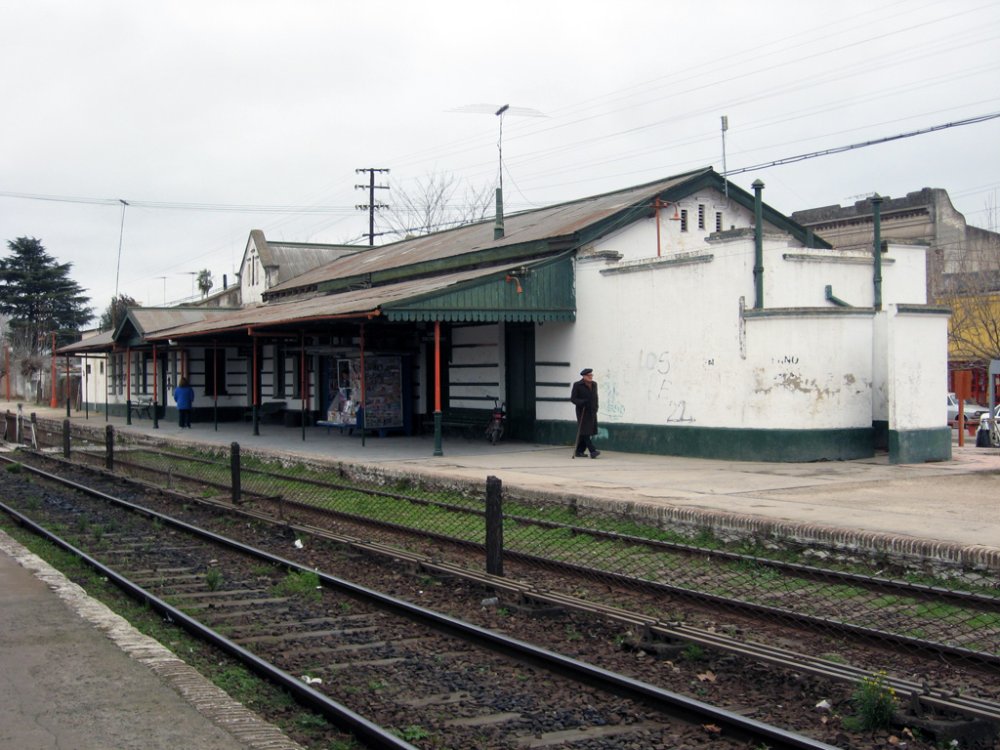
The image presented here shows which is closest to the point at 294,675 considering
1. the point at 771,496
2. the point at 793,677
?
the point at 793,677

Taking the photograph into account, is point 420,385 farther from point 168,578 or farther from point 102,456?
point 168,578

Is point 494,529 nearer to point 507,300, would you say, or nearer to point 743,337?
point 743,337

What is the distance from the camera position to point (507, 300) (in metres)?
19.8

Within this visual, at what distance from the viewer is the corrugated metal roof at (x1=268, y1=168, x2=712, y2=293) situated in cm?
2183

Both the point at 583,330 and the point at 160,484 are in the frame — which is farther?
the point at 583,330

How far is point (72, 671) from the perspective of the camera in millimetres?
6289

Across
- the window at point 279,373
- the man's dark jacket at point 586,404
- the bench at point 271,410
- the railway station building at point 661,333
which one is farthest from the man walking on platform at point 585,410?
the window at point 279,373

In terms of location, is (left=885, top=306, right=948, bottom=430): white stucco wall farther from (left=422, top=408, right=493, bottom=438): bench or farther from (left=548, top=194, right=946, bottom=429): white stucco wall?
(left=422, top=408, right=493, bottom=438): bench

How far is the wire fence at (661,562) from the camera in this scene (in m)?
7.89

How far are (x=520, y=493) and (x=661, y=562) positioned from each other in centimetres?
396

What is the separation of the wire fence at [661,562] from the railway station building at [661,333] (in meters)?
4.27

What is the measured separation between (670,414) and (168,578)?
34.9 ft

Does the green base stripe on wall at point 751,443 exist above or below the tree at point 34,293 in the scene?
below

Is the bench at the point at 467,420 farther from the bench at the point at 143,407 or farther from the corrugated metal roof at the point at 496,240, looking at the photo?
the bench at the point at 143,407
